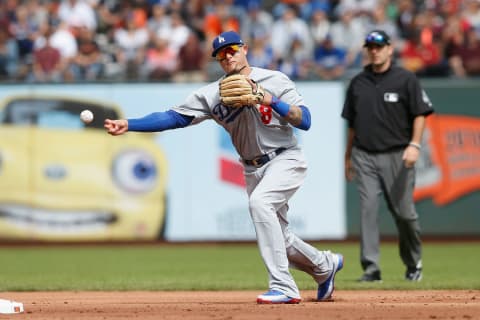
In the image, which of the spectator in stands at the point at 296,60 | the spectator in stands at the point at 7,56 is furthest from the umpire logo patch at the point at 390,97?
the spectator in stands at the point at 7,56

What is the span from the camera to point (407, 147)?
1016 centimetres

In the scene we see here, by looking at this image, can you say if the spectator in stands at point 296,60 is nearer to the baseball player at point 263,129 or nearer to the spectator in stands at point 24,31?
the spectator in stands at point 24,31

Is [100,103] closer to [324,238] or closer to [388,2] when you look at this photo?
[324,238]

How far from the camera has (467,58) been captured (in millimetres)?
16781

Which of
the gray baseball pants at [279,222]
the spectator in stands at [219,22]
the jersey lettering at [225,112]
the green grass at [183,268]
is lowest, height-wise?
the green grass at [183,268]

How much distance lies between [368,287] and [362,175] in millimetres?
1159

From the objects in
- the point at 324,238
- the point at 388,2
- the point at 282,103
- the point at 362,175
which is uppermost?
the point at 388,2

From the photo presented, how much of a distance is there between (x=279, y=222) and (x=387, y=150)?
2.53 metres

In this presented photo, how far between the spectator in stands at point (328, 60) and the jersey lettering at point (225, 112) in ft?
29.6

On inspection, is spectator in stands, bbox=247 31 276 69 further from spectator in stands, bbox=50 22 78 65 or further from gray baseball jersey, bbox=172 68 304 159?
gray baseball jersey, bbox=172 68 304 159

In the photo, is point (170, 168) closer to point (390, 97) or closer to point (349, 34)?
point (349, 34)

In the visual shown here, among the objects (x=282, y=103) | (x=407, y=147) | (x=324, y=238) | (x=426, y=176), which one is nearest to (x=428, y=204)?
(x=426, y=176)

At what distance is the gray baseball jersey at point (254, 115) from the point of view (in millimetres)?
7832

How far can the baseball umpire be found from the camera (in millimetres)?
10141
